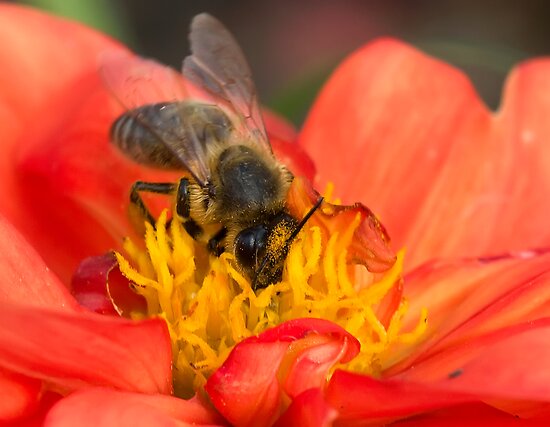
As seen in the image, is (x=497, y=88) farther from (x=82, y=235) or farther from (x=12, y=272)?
(x=12, y=272)

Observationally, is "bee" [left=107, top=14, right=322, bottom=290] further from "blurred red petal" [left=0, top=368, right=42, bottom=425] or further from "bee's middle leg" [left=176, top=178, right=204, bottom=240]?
"blurred red petal" [left=0, top=368, right=42, bottom=425]

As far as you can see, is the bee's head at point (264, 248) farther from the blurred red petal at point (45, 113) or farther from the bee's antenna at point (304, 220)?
the blurred red petal at point (45, 113)

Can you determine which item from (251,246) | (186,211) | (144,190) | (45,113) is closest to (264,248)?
(251,246)

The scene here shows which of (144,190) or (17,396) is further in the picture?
(144,190)

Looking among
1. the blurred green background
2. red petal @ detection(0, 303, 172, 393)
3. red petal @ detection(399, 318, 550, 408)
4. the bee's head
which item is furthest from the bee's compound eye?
the blurred green background

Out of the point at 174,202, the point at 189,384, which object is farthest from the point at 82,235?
the point at 189,384

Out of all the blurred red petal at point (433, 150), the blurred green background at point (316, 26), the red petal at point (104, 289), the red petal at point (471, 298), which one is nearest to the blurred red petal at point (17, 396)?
the red petal at point (104, 289)

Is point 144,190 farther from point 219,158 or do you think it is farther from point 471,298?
point 471,298
